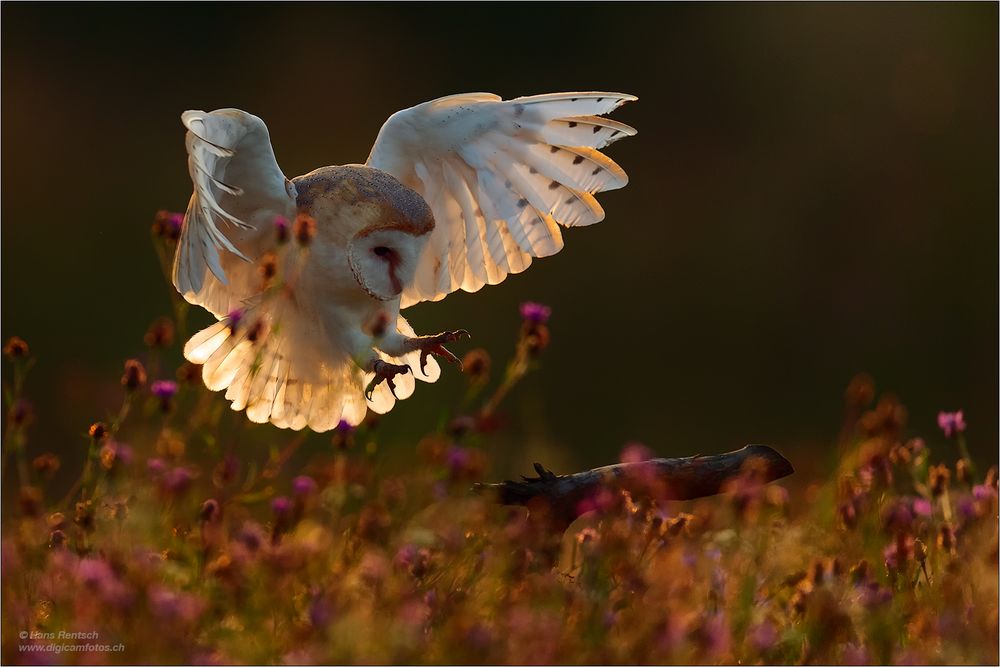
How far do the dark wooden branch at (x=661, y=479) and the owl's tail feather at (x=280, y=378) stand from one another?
69 centimetres

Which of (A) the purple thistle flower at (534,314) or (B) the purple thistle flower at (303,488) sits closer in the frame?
(B) the purple thistle flower at (303,488)

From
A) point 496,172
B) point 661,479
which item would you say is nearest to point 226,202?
point 496,172

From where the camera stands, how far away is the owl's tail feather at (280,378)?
244cm

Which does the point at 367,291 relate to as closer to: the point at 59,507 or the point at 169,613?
the point at 59,507

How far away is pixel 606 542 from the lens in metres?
1.48

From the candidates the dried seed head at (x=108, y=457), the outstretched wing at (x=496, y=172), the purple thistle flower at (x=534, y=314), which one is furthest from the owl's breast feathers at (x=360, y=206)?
the dried seed head at (x=108, y=457)

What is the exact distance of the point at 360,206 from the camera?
90.6 inches

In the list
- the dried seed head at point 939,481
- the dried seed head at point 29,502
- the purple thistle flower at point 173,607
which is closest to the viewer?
the purple thistle flower at point 173,607

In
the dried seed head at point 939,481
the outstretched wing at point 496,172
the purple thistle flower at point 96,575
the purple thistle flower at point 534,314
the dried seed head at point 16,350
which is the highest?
the outstretched wing at point 496,172

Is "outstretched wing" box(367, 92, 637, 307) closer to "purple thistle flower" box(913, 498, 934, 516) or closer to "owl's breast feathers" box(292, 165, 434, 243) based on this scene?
"owl's breast feathers" box(292, 165, 434, 243)

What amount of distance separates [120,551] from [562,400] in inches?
236

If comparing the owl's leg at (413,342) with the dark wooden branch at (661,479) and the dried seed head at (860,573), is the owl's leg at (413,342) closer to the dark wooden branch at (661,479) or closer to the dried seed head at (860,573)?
the dark wooden branch at (661,479)

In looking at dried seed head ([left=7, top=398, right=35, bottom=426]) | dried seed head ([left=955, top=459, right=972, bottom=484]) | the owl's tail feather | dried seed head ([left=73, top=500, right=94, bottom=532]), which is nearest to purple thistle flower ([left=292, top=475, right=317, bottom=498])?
dried seed head ([left=73, top=500, right=94, bottom=532])

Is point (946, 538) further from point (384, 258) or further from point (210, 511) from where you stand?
point (384, 258)
